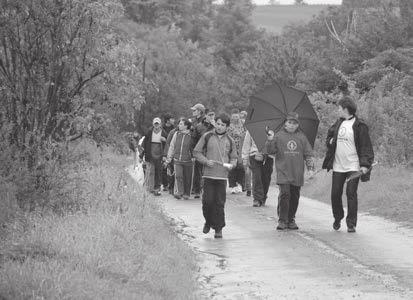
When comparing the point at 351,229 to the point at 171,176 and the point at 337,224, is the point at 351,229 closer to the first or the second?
the point at 337,224

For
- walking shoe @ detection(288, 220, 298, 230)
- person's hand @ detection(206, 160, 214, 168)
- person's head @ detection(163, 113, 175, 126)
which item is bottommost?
walking shoe @ detection(288, 220, 298, 230)

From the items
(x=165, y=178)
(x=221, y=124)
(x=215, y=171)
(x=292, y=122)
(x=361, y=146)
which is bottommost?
(x=165, y=178)

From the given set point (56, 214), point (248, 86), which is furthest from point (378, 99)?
point (248, 86)

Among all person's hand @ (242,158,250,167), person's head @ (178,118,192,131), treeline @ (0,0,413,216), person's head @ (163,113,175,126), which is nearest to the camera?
treeline @ (0,0,413,216)

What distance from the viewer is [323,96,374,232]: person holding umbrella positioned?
13.4 meters

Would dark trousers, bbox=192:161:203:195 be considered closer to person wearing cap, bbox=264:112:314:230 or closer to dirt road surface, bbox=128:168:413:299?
dirt road surface, bbox=128:168:413:299

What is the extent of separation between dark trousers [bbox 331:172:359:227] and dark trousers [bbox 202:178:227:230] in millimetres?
1721

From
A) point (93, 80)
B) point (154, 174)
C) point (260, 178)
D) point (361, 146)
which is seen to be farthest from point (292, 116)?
point (154, 174)

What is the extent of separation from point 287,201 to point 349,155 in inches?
49.2

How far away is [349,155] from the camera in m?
13.6

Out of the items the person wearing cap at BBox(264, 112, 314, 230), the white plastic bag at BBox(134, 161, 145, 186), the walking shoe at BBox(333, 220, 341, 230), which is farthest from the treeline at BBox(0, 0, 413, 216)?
the walking shoe at BBox(333, 220, 341, 230)

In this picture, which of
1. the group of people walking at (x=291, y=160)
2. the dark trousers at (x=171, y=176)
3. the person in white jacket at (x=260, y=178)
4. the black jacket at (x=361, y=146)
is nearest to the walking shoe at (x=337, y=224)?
the group of people walking at (x=291, y=160)

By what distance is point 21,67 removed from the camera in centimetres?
1352

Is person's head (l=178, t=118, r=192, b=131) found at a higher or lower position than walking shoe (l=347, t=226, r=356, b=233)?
higher
